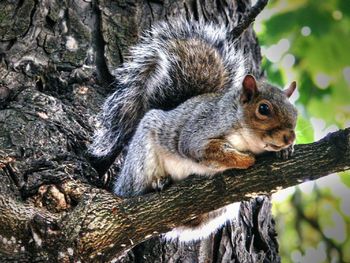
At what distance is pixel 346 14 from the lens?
8.82 ft

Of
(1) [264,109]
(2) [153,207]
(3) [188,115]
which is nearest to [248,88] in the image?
(1) [264,109]

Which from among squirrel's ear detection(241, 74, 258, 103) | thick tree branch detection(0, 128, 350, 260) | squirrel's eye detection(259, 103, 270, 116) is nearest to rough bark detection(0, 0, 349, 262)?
thick tree branch detection(0, 128, 350, 260)

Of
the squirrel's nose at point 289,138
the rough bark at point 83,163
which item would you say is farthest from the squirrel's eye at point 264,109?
the rough bark at point 83,163

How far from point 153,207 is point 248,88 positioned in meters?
0.52

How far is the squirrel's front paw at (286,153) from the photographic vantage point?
1.60 metres

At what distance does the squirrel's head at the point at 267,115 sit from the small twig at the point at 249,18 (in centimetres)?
27

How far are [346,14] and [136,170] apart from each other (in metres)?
1.23

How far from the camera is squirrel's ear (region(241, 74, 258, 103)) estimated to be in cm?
197

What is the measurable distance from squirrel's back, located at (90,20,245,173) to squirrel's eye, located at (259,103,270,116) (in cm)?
46

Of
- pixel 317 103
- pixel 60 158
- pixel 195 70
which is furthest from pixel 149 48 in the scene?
pixel 317 103

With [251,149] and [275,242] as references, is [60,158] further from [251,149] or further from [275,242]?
[275,242]

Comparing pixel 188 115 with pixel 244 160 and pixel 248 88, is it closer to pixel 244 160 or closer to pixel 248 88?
pixel 248 88

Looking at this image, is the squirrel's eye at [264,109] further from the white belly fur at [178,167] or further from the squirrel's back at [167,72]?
the squirrel's back at [167,72]

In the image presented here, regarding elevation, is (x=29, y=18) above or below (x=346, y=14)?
below
